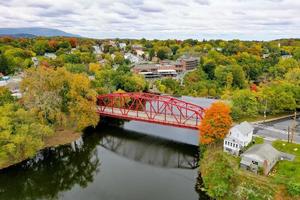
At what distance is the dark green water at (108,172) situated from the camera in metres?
24.4

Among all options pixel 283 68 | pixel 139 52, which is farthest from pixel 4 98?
pixel 139 52

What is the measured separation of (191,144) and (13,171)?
19.7m

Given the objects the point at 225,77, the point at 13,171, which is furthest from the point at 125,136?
the point at 225,77

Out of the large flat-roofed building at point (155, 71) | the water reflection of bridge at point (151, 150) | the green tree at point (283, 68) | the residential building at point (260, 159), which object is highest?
the green tree at point (283, 68)

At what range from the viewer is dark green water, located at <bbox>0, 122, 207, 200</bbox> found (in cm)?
2441

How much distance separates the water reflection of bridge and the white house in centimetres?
426

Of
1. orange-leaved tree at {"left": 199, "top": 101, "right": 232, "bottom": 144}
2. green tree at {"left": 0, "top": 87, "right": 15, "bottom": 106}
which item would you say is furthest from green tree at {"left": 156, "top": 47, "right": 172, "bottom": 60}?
orange-leaved tree at {"left": 199, "top": 101, "right": 232, "bottom": 144}

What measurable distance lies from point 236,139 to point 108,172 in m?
13.0

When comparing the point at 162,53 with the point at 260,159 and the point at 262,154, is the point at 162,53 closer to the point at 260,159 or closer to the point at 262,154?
the point at 262,154

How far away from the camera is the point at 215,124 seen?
91.5 feet

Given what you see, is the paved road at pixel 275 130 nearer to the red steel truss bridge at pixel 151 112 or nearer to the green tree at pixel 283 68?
the red steel truss bridge at pixel 151 112

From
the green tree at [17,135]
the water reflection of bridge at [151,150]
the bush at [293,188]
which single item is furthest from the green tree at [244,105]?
the green tree at [17,135]

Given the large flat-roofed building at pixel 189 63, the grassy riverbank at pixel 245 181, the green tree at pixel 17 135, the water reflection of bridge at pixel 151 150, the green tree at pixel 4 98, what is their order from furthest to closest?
1. the large flat-roofed building at pixel 189 63
2. the green tree at pixel 4 98
3. the water reflection of bridge at pixel 151 150
4. the green tree at pixel 17 135
5. the grassy riverbank at pixel 245 181

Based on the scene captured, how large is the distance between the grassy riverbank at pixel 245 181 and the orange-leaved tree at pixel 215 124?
8.87 ft
